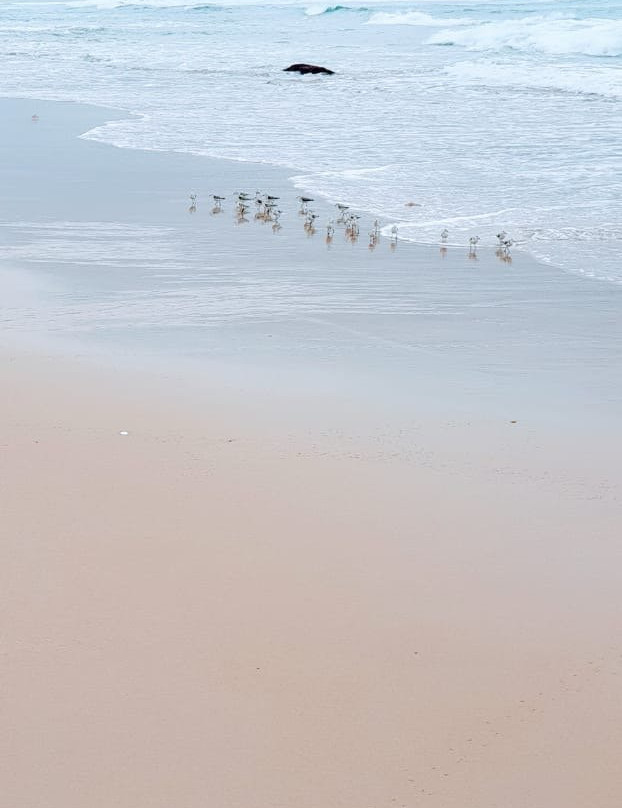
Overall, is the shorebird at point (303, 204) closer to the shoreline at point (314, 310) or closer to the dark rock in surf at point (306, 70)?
the shoreline at point (314, 310)

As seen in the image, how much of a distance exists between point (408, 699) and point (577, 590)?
0.80 meters

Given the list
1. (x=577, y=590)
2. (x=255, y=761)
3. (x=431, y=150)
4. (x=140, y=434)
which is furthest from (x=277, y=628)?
(x=431, y=150)

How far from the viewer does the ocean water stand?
9391mm

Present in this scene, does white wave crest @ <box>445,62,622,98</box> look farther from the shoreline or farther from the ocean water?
the shoreline

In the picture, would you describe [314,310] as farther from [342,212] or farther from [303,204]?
[303,204]

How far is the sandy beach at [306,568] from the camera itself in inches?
108

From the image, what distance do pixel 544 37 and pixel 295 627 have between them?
32.1 metres

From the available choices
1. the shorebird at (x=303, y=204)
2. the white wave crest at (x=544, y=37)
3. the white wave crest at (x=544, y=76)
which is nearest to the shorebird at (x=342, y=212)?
the shorebird at (x=303, y=204)

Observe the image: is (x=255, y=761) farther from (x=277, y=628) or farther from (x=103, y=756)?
(x=277, y=628)

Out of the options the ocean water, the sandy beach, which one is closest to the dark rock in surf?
the ocean water

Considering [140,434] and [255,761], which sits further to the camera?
[140,434]

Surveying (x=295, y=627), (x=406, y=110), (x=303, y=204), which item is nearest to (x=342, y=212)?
(x=303, y=204)

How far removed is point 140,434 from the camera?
468 cm

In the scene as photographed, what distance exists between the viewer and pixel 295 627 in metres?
3.30
